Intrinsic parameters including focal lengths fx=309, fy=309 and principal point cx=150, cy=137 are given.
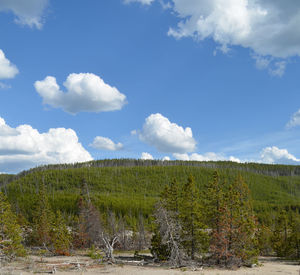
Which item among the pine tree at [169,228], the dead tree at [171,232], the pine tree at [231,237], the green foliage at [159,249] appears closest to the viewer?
the dead tree at [171,232]

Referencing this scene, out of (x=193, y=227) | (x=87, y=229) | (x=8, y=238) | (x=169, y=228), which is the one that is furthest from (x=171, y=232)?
(x=87, y=229)

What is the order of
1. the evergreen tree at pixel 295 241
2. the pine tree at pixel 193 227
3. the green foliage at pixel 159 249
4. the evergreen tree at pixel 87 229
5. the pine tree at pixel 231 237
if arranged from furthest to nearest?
1. the evergreen tree at pixel 87 229
2. the evergreen tree at pixel 295 241
3. the green foliage at pixel 159 249
4. the pine tree at pixel 193 227
5. the pine tree at pixel 231 237

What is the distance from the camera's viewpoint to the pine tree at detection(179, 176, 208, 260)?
36.7m

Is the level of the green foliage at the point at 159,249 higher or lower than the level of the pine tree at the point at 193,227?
lower

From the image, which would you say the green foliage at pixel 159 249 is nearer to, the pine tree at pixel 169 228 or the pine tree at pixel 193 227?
the pine tree at pixel 169 228

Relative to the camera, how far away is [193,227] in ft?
121

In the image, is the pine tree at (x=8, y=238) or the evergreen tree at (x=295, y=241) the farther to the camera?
the evergreen tree at (x=295, y=241)

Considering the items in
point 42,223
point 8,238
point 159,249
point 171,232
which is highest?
point 42,223

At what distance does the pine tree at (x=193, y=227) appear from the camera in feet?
120

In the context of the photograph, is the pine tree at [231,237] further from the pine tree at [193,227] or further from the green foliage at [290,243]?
the green foliage at [290,243]

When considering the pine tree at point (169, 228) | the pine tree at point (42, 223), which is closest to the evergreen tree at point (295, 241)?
the pine tree at point (169, 228)

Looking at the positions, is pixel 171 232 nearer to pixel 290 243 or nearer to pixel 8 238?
pixel 8 238

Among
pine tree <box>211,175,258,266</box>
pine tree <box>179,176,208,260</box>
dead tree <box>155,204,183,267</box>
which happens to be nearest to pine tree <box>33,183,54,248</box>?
dead tree <box>155,204,183,267</box>

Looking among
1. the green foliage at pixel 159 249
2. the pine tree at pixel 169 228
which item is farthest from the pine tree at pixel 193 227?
the green foliage at pixel 159 249
